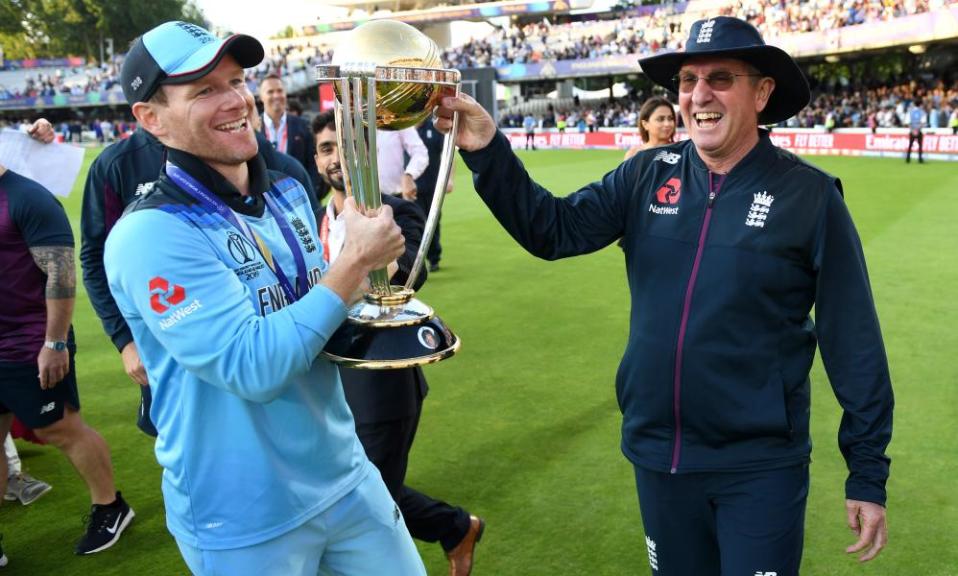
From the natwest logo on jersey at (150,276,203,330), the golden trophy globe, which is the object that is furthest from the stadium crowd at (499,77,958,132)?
the natwest logo on jersey at (150,276,203,330)

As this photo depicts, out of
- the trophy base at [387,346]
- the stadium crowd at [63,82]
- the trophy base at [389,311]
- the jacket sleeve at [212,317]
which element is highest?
the stadium crowd at [63,82]

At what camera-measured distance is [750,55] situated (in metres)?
2.37

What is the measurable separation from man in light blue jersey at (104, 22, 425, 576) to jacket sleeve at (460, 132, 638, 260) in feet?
1.87

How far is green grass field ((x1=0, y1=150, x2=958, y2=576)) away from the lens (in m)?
3.85

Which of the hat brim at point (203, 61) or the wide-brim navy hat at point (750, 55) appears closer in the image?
the hat brim at point (203, 61)

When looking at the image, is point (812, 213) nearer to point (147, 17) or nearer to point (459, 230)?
point (459, 230)

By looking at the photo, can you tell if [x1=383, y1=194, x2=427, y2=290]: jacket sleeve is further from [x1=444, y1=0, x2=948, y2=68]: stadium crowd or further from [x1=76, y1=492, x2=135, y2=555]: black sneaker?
[x1=444, y1=0, x2=948, y2=68]: stadium crowd

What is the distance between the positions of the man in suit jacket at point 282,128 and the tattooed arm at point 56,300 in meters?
2.73

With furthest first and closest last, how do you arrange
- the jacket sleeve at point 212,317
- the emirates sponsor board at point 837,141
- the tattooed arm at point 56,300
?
1. the emirates sponsor board at point 837,141
2. the tattooed arm at point 56,300
3. the jacket sleeve at point 212,317

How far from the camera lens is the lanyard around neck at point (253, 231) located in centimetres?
197

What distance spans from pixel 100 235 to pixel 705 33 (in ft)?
9.10

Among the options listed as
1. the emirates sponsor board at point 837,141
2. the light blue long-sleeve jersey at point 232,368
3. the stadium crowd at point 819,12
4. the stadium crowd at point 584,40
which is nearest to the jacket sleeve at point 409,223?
the light blue long-sleeve jersey at point 232,368

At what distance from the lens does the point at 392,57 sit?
1952 mm

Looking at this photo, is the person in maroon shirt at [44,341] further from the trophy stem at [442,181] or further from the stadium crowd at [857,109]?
the stadium crowd at [857,109]
